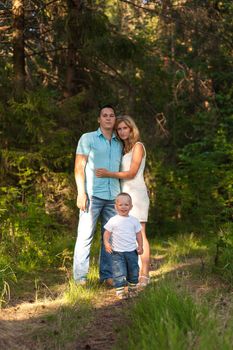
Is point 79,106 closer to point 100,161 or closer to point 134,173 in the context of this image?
point 100,161

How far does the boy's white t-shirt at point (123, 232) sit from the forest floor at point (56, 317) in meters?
0.52

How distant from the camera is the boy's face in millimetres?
5652

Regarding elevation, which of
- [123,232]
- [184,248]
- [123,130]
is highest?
[123,130]

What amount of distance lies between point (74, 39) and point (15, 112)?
2110 mm

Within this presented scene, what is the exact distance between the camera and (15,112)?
1006 centimetres

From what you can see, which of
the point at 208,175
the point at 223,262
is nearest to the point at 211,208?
the point at 208,175

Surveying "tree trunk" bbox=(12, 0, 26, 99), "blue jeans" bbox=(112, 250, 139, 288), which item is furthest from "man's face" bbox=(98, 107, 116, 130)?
"tree trunk" bbox=(12, 0, 26, 99)

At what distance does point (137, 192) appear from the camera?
6023mm

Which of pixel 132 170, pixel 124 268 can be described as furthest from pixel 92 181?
pixel 124 268

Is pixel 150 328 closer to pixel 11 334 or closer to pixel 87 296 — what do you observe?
pixel 11 334

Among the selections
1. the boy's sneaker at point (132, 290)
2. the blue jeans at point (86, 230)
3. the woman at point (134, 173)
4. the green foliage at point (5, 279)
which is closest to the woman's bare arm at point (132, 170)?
the woman at point (134, 173)

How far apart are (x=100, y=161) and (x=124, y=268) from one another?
1218 mm

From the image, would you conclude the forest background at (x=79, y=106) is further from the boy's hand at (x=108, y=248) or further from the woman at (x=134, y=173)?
the boy's hand at (x=108, y=248)

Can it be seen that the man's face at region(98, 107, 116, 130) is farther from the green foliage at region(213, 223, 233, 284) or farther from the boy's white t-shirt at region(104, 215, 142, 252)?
the green foliage at region(213, 223, 233, 284)
